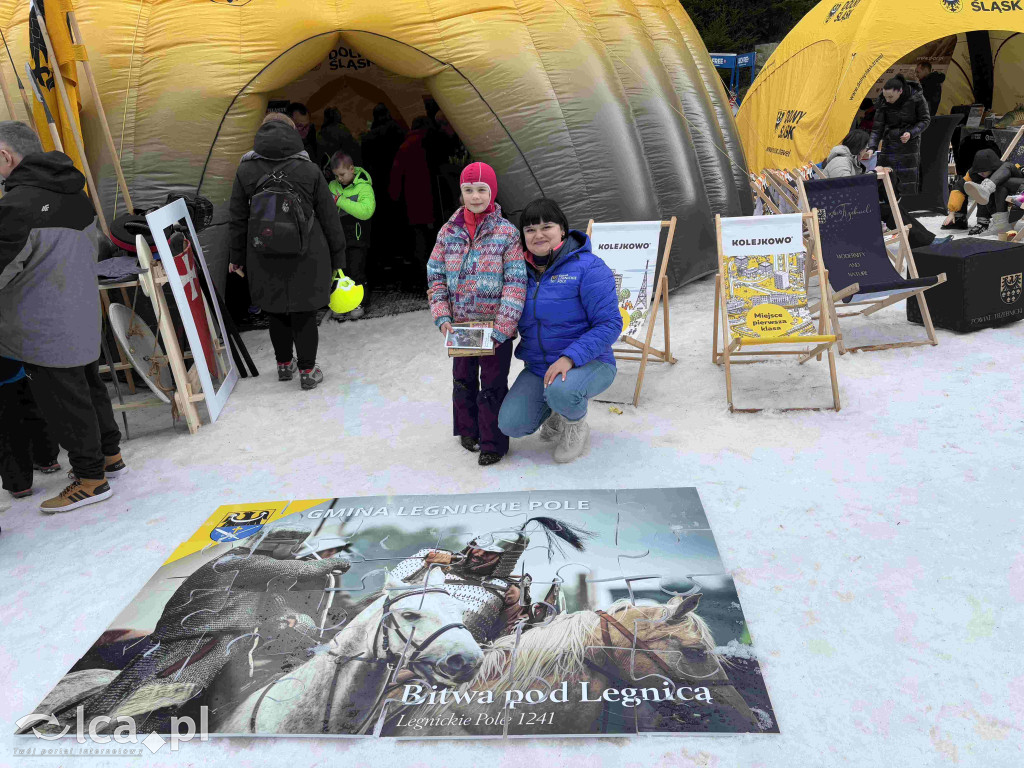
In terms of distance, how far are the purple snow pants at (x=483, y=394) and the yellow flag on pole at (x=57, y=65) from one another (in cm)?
323

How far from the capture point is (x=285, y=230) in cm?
509

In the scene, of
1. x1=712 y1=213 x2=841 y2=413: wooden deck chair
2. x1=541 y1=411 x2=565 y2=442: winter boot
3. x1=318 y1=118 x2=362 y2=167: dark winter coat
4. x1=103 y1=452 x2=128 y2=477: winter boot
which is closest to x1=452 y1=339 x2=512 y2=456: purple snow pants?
x1=541 y1=411 x2=565 y2=442: winter boot

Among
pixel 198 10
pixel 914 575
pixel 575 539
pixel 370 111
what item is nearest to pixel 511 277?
pixel 575 539

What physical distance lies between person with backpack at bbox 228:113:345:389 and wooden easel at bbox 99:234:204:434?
0.64 metres

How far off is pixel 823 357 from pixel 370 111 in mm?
8205

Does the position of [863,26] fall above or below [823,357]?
above

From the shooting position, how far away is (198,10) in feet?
20.0

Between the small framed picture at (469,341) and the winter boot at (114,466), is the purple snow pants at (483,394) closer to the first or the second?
the small framed picture at (469,341)

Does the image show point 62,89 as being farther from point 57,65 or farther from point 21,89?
point 21,89

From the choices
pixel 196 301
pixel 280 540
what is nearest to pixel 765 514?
pixel 280 540

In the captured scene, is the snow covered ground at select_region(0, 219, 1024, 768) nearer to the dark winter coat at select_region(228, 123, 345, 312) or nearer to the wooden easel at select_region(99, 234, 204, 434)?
the wooden easel at select_region(99, 234, 204, 434)

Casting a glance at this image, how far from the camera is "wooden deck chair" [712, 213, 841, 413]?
4801 millimetres

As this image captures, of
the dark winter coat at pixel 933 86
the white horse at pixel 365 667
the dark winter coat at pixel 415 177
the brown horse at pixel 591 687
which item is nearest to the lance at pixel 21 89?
the dark winter coat at pixel 415 177

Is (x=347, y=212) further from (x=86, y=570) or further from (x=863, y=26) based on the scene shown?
(x=863, y=26)
